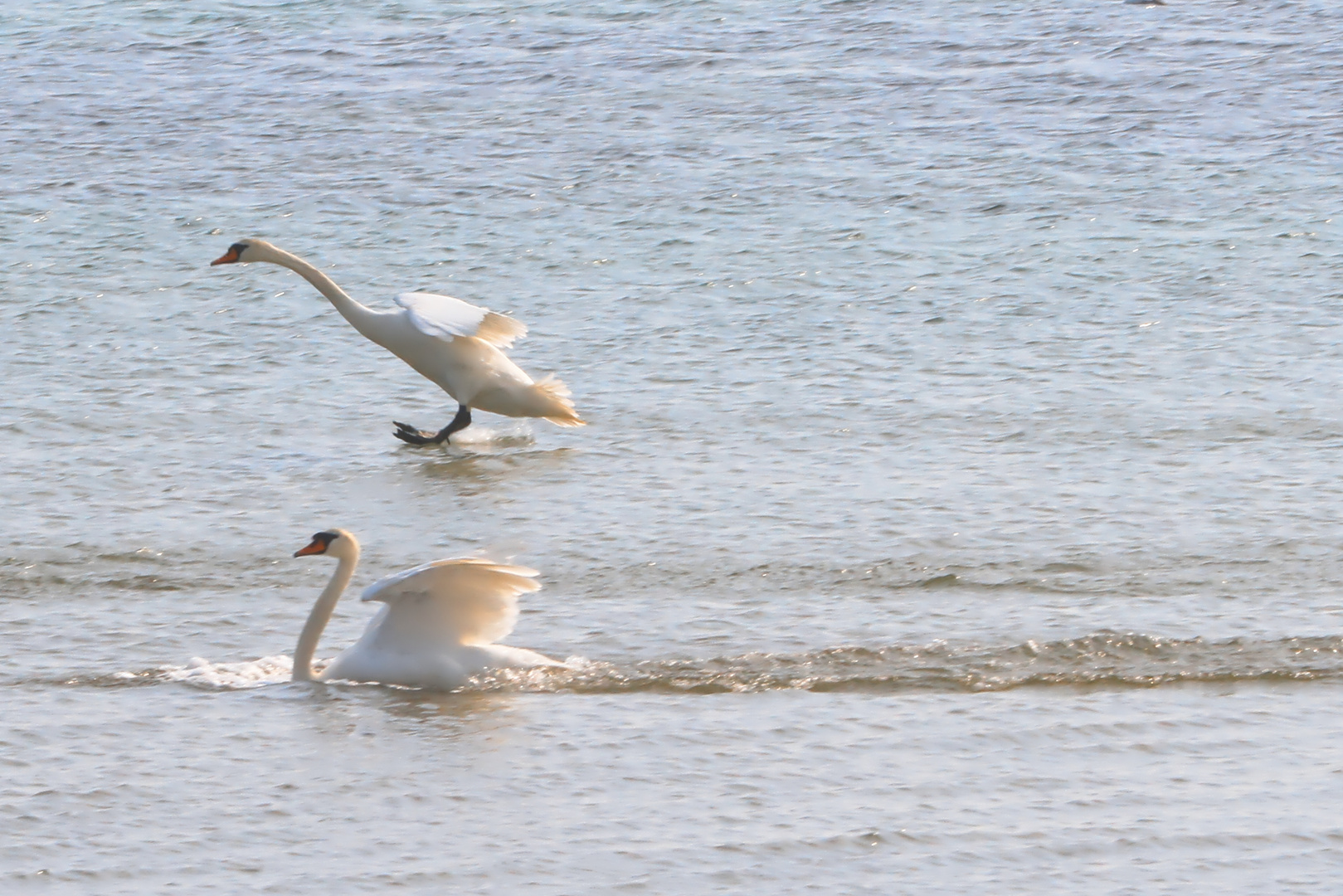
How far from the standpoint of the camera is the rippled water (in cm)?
618

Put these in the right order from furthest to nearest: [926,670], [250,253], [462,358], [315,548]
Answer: [250,253] < [462,358] < [315,548] < [926,670]

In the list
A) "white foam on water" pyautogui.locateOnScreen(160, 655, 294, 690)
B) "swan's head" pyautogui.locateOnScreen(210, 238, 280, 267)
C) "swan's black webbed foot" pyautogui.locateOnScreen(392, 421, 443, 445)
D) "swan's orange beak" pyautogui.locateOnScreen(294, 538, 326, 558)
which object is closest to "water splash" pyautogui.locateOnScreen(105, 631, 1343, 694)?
"white foam on water" pyautogui.locateOnScreen(160, 655, 294, 690)

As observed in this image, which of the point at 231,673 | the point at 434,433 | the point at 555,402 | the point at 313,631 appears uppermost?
the point at 313,631

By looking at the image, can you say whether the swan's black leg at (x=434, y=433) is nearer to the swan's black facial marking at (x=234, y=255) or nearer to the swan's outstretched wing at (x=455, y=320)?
the swan's outstretched wing at (x=455, y=320)

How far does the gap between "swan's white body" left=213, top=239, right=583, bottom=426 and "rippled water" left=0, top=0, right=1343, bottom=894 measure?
255 millimetres

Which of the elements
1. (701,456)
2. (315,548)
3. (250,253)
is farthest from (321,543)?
(250,253)

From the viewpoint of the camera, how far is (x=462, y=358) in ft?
36.9

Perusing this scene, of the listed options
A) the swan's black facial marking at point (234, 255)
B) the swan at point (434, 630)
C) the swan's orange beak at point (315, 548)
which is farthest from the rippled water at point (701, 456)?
the swan's black facial marking at point (234, 255)

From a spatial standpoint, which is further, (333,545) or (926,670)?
(333,545)

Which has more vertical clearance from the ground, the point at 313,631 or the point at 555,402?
the point at 313,631

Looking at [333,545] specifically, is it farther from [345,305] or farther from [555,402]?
[345,305]

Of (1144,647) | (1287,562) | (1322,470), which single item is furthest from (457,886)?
(1322,470)

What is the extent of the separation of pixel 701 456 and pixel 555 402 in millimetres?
1004

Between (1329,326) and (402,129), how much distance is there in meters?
7.54
